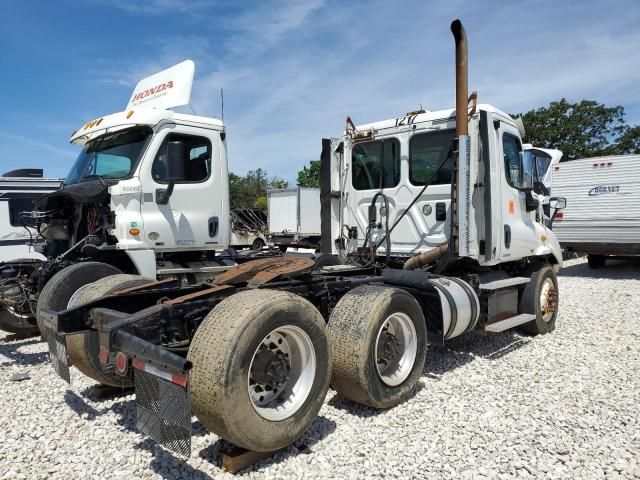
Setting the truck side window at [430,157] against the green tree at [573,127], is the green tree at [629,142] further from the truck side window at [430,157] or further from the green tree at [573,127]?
the truck side window at [430,157]

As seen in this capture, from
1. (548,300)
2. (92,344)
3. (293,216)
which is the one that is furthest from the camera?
(293,216)

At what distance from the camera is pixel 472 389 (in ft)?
15.7

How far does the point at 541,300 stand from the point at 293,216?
49.3ft

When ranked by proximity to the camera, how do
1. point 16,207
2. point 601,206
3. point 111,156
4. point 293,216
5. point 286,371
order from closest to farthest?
point 286,371, point 111,156, point 16,207, point 601,206, point 293,216

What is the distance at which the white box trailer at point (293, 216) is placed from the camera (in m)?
20.7

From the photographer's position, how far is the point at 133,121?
6363 mm

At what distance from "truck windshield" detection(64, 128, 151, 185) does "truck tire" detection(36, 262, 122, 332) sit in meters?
1.45

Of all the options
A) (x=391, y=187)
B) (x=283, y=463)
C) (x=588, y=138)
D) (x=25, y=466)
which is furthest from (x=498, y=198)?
(x=588, y=138)

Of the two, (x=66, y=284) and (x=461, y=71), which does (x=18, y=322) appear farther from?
(x=461, y=71)

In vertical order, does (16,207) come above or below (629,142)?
below

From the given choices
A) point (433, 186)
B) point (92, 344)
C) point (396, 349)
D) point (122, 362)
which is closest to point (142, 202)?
point (92, 344)

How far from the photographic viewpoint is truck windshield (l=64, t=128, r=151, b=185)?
21.1ft

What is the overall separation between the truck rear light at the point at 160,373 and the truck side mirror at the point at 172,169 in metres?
3.41

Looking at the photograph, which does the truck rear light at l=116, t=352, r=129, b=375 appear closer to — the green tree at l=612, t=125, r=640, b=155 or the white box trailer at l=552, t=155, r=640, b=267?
the white box trailer at l=552, t=155, r=640, b=267
